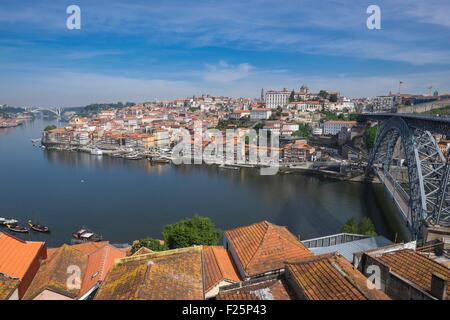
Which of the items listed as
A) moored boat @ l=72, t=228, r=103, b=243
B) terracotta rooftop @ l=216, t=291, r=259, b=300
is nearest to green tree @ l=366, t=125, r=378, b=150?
moored boat @ l=72, t=228, r=103, b=243

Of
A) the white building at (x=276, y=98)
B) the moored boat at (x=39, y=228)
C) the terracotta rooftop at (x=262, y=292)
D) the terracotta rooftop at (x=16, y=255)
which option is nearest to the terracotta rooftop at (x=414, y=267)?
the terracotta rooftop at (x=262, y=292)

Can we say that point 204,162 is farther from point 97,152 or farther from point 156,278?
point 156,278

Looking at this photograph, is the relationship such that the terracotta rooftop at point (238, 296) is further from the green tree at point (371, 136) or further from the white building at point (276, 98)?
the white building at point (276, 98)

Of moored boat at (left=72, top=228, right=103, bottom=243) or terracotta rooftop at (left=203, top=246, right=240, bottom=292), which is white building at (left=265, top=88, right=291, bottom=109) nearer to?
moored boat at (left=72, top=228, right=103, bottom=243)

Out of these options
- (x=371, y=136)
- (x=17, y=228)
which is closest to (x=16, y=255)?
(x=17, y=228)

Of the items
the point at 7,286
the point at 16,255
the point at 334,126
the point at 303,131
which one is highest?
the point at 334,126

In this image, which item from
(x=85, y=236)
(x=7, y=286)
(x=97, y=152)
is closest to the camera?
(x=7, y=286)
